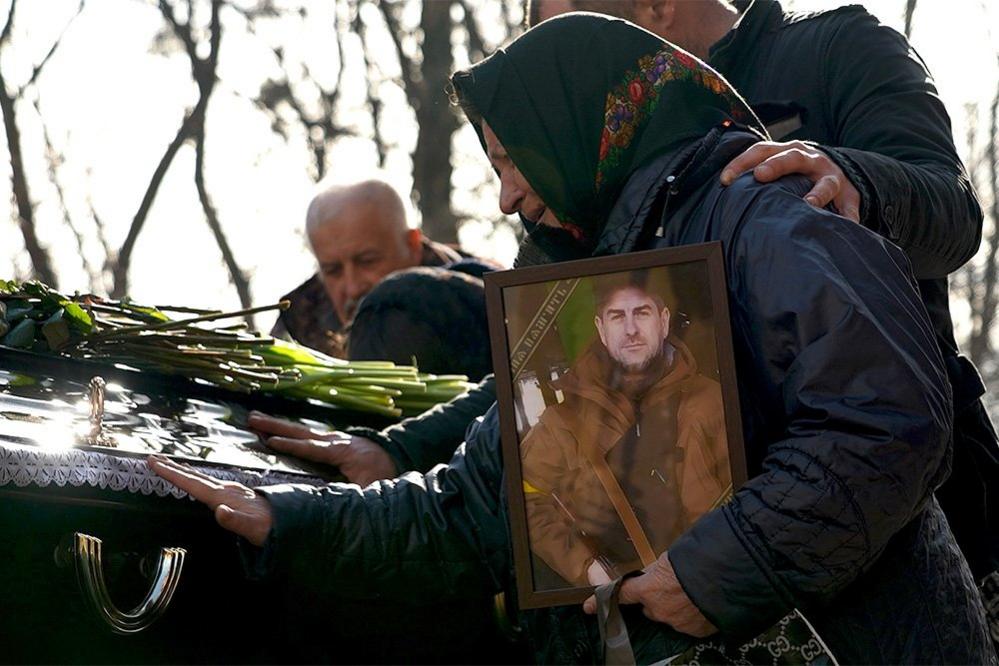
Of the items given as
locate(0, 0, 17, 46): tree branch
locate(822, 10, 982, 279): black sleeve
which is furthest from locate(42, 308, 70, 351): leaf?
locate(0, 0, 17, 46): tree branch

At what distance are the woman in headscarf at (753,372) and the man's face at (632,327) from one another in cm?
12

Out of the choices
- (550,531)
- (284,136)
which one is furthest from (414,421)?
(284,136)

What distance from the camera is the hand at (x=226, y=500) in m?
2.79

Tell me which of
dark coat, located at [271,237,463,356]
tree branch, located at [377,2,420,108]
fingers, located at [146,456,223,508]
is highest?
tree branch, located at [377,2,420,108]

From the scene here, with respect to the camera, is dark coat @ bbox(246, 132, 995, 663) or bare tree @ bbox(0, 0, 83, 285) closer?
dark coat @ bbox(246, 132, 995, 663)

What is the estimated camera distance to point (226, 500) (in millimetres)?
2844

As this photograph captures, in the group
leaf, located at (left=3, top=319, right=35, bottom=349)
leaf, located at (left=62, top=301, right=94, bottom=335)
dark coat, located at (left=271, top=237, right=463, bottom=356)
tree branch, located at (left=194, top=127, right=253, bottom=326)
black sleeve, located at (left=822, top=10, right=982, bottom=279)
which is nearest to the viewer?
black sleeve, located at (left=822, top=10, right=982, bottom=279)

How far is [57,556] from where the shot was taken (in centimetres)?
272

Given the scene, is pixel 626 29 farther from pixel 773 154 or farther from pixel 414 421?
pixel 414 421

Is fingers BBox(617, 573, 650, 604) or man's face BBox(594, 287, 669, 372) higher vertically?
man's face BBox(594, 287, 669, 372)

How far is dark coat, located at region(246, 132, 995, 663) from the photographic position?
2.17m

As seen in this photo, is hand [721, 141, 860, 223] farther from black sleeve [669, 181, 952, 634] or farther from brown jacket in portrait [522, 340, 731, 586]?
brown jacket in portrait [522, 340, 731, 586]

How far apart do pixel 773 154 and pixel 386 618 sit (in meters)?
1.63

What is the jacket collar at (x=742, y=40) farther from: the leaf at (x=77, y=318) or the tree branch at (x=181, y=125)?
the tree branch at (x=181, y=125)
